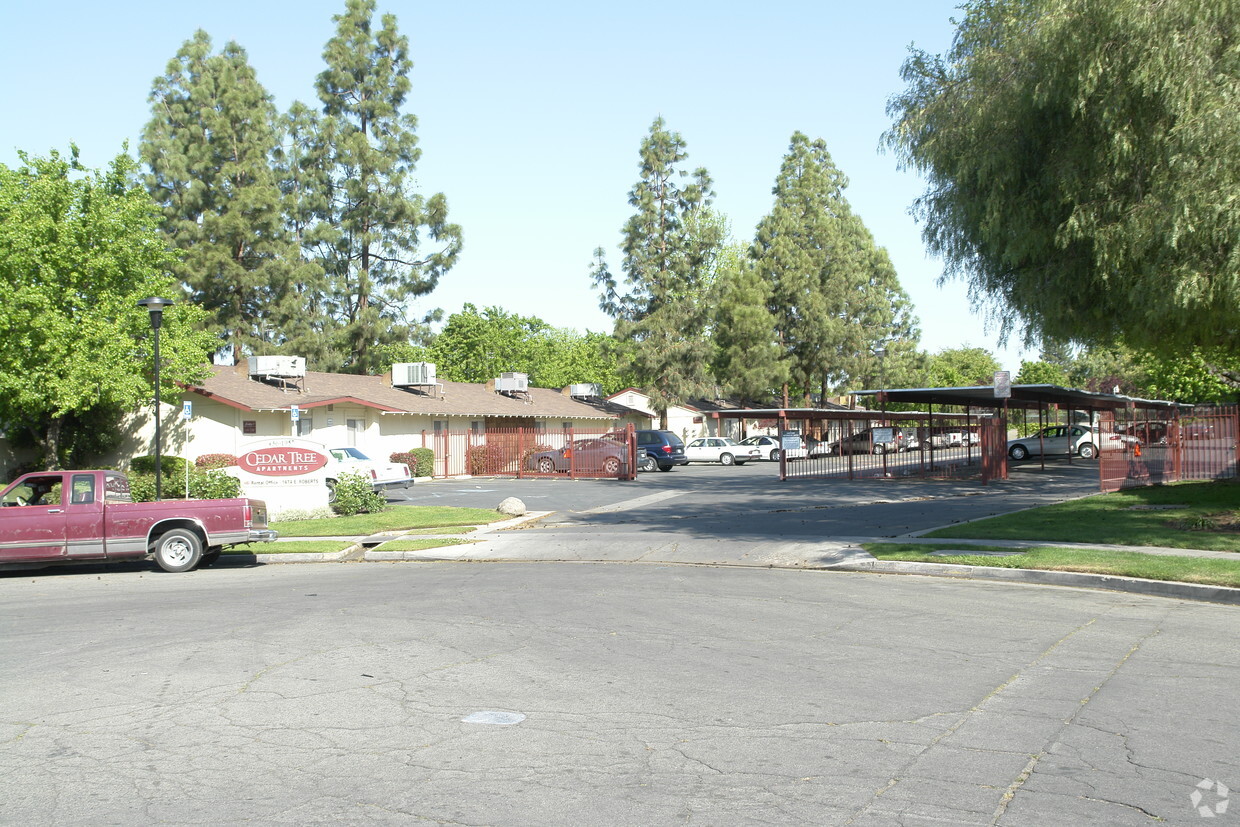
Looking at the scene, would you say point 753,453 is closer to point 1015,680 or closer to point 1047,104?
point 1047,104

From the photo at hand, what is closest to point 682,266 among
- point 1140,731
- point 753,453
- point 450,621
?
point 753,453

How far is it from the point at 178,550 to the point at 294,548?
101 inches

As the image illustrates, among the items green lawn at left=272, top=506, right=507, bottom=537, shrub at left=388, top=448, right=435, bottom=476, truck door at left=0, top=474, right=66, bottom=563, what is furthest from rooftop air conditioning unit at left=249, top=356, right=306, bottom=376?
truck door at left=0, top=474, right=66, bottom=563

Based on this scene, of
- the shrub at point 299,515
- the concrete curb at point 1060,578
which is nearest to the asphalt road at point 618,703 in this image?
the concrete curb at point 1060,578

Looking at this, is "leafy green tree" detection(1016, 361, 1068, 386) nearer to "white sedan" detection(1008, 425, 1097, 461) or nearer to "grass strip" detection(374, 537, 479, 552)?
"white sedan" detection(1008, 425, 1097, 461)

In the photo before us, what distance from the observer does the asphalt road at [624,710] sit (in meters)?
5.24

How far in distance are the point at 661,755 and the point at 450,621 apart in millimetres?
4974

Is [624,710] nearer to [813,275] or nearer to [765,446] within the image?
[765,446]

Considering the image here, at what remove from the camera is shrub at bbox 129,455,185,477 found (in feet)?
104

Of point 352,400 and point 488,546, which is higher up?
point 352,400

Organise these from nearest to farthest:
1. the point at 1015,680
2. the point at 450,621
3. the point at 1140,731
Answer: the point at 1140,731 → the point at 1015,680 → the point at 450,621

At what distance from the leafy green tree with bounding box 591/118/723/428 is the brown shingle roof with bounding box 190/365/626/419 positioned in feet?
13.4

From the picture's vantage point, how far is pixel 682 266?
59281mm

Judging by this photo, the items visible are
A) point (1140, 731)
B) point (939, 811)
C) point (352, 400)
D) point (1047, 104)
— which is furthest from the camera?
point (352, 400)
